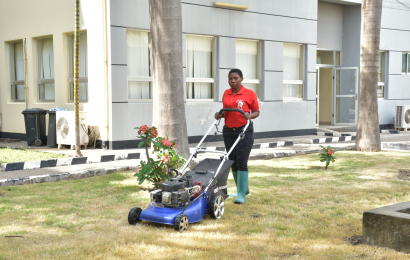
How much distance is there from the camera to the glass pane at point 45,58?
1400 centimetres

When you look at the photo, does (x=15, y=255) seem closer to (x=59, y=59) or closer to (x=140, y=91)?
(x=140, y=91)

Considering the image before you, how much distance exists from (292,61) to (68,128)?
831 cm

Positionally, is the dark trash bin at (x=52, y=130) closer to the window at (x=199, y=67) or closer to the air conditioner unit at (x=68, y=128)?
the air conditioner unit at (x=68, y=128)

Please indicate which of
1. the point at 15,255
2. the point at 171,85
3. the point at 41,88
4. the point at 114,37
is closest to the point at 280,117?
the point at 114,37

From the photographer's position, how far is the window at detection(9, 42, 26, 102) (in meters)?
15.0

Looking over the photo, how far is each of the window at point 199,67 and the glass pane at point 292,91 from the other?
3240 millimetres

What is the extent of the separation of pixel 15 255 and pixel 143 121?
8.61 m

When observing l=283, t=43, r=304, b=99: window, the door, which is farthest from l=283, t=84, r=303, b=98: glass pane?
the door

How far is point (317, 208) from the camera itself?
609cm

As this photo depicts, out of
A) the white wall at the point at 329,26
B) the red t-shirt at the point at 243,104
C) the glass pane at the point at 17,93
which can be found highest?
the white wall at the point at 329,26

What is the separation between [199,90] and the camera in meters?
14.3

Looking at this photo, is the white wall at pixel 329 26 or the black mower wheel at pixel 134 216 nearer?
the black mower wheel at pixel 134 216

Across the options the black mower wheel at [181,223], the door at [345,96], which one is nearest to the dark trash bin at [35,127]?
the black mower wheel at [181,223]

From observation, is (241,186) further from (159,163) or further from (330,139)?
(330,139)
